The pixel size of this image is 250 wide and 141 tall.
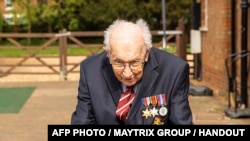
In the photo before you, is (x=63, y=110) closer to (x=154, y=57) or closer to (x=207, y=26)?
(x=207, y=26)

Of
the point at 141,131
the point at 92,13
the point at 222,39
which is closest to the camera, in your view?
the point at 141,131

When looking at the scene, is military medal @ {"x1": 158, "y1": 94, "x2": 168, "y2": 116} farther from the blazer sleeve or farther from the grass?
the grass

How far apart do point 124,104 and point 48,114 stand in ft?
21.5

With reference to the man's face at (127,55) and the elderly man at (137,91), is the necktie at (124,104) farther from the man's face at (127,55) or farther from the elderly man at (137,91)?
the man's face at (127,55)

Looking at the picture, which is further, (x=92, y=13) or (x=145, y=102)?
(x=92, y=13)

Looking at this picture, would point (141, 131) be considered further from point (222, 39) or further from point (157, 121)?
point (222, 39)

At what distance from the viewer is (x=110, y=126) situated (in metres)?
2.31

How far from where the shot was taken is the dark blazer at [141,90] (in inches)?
98.9

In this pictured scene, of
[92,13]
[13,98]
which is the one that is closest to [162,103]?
[13,98]

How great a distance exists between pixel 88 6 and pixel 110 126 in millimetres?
32083

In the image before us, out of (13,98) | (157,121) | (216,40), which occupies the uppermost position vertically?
(157,121)

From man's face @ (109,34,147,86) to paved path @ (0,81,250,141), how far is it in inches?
186

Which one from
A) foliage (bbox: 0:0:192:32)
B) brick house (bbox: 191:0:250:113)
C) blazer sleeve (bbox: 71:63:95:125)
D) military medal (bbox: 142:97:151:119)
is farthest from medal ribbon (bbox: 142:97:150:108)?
foliage (bbox: 0:0:192:32)

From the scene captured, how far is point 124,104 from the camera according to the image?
253 cm
